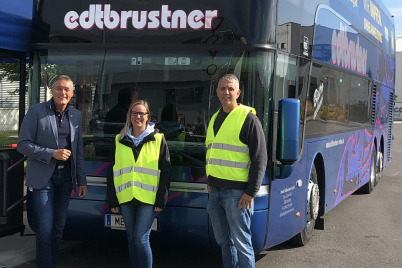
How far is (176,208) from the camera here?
188 inches

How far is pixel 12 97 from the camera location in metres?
5.52

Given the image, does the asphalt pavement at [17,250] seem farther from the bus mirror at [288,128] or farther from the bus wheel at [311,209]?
the bus mirror at [288,128]

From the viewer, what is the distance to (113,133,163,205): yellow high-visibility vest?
171 inches

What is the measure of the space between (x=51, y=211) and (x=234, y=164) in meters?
1.60

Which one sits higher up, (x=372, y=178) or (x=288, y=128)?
(x=288, y=128)

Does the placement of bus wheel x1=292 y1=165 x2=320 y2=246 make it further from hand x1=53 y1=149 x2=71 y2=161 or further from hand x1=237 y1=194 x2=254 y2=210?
hand x1=53 y1=149 x2=71 y2=161

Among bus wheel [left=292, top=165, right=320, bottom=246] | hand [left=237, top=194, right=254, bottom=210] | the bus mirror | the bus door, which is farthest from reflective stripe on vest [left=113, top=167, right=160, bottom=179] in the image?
bus wheel [left=292, top=165, right=320, bottom=246]

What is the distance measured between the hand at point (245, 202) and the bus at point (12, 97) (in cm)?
239

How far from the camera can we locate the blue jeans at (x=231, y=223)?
13.9 ft

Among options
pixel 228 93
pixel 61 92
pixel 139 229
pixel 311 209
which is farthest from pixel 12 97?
pixel 311 209

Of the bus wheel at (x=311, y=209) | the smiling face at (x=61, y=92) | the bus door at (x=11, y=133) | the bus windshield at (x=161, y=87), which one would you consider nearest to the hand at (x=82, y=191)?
the bus windshield at (x=161, y=87)

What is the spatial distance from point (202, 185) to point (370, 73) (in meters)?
5.44

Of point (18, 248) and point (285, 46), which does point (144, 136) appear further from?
point (18, 248)

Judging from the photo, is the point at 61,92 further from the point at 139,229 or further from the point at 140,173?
the point at 139,229
